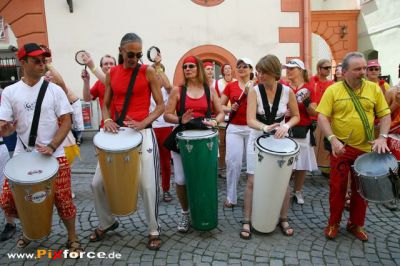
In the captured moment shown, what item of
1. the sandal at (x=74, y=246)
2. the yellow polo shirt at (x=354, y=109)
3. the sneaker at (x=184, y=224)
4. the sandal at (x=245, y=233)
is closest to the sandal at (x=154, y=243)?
the sneaker at (x=184, y=224)

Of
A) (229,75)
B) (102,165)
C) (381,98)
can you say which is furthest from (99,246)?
(229,75)

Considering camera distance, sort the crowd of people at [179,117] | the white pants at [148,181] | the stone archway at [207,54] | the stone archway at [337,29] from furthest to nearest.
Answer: the stone archway at [337,29], the stone archway at [207,54], the white pants at [148,181], the crowd of people at [179,117]

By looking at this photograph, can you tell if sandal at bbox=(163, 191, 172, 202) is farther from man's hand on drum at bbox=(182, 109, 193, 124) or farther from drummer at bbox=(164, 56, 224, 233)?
man's hand on drum at bbox=(182, 109, 193, 124)

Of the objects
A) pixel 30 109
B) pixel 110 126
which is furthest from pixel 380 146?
pixel 30 109

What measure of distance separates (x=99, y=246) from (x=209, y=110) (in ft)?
5.54

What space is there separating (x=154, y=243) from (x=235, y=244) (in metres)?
0.76

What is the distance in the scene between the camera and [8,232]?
380 cm

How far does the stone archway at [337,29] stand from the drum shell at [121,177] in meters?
15.0

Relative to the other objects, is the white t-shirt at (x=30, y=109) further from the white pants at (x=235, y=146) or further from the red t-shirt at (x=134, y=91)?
the white pants at (x=235, y=146)

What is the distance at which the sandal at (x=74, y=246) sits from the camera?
3361mm

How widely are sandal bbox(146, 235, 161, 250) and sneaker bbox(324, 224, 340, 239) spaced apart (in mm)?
1632

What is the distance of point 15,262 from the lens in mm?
3242

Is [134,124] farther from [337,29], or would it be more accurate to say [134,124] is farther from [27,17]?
[337,29]

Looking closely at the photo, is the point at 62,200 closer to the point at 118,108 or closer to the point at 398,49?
the point at 118,108
